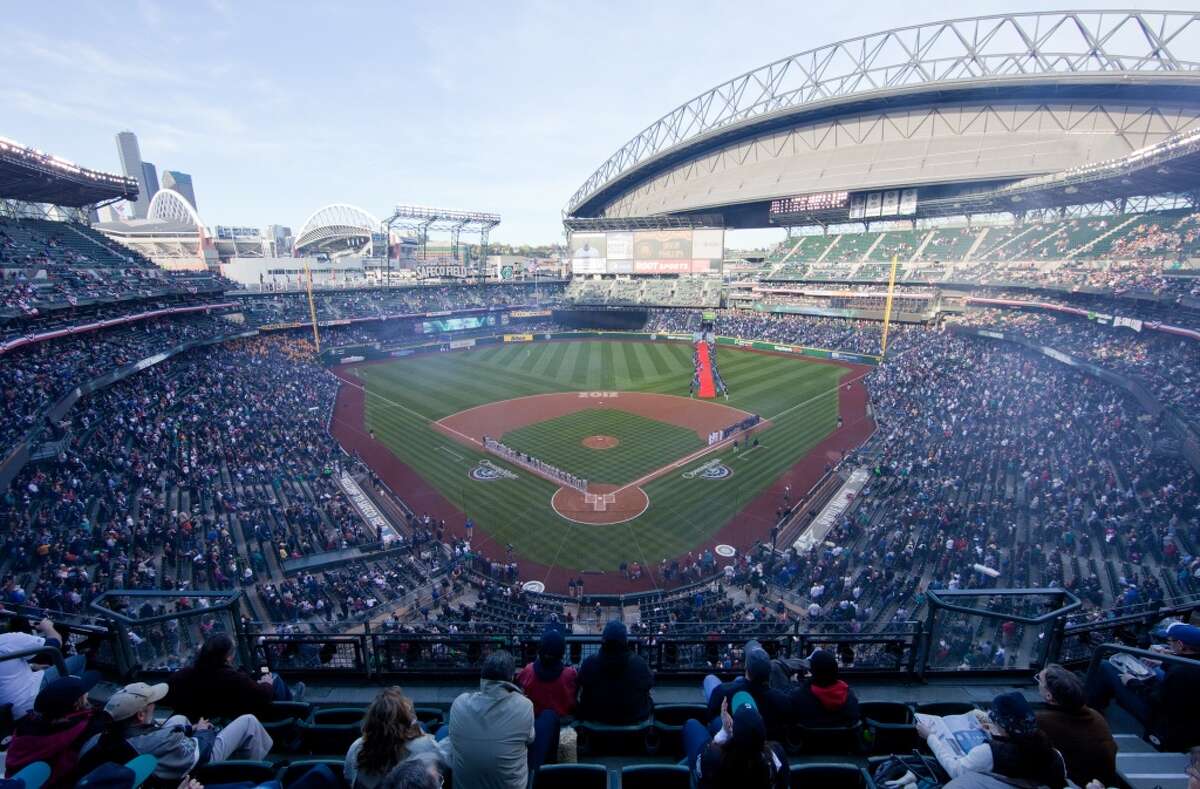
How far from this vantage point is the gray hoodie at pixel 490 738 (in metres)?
3.78

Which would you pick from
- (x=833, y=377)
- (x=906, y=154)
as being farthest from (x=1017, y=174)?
(x=833, y=377)

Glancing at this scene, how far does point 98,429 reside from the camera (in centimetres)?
2459

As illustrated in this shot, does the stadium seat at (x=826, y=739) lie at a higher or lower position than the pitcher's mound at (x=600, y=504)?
higher

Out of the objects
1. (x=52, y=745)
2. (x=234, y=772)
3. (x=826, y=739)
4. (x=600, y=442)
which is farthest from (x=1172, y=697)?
(x=600, y=442)

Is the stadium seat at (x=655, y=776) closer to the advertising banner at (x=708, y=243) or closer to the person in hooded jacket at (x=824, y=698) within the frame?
the person in hooded jacket at (x=824, y=698)

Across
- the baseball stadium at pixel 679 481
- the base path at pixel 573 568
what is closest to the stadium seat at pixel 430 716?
the baseball stadium at pixel 679 481

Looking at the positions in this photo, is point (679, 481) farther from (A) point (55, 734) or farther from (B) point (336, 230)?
(B) point (336, 230)

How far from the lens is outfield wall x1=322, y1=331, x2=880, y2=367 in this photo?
5431cm

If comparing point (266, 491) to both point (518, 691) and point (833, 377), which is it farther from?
point (833, 377)

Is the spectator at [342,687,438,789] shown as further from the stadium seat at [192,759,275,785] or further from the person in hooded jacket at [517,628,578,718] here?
the person in hooded jacket at [517,628,578,718]

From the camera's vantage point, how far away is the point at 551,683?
16.4ft

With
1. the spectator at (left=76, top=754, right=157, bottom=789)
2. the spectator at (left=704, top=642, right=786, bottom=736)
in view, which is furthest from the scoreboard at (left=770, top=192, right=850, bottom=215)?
the spectator at (left=76, top=754, right=157, bottom=789)

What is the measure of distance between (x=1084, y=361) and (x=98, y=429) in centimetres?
5100

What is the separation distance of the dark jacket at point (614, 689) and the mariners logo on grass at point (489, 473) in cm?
2257
